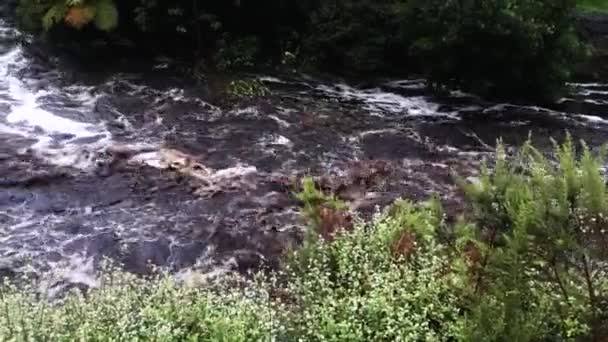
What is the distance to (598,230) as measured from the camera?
18.0 feet

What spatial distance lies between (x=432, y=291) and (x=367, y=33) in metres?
9.23

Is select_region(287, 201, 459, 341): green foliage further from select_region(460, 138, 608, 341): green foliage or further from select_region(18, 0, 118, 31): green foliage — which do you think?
select_region(18, 0, 118, 31): green foliage

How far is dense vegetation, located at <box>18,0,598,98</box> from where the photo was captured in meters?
13.3

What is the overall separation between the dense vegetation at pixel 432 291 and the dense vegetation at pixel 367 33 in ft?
21.8

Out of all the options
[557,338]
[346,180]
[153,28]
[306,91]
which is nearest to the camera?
[557,338]

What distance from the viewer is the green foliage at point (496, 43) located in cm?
1307

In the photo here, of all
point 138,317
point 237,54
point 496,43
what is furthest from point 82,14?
point 138,317

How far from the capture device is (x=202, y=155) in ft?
38.1

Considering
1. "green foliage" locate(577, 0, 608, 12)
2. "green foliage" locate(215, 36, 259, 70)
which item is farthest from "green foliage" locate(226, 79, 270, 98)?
"green foliage" locate(577, 0, 608, 12)

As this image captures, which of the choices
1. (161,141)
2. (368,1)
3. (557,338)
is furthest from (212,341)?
(368,1)

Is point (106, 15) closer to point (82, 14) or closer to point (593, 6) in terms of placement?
point (82, 14)

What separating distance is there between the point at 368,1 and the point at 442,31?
2045 mm

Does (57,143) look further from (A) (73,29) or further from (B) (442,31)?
(B) (442,31)

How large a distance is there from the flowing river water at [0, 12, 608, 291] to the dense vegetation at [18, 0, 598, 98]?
1.95 feet
